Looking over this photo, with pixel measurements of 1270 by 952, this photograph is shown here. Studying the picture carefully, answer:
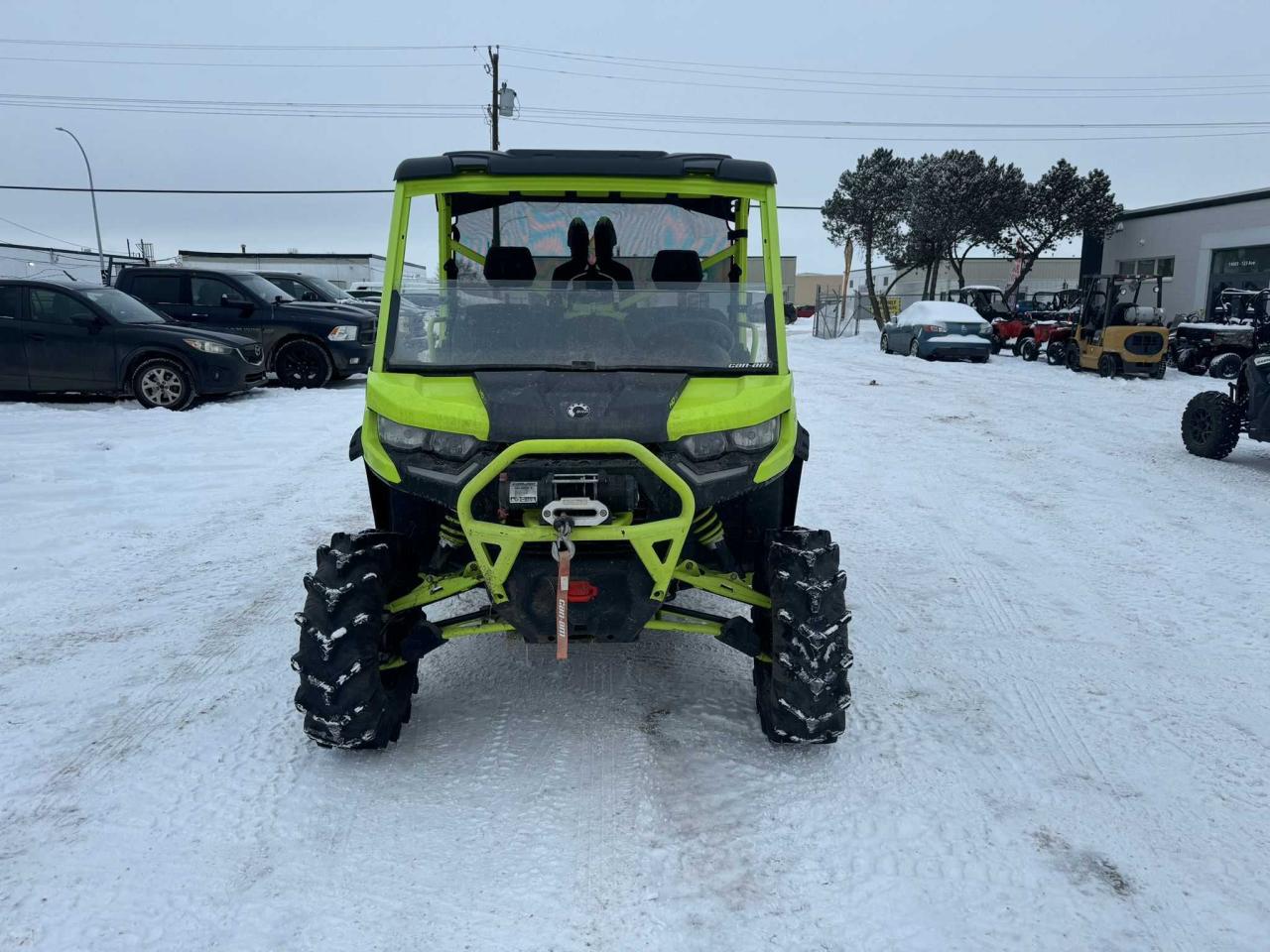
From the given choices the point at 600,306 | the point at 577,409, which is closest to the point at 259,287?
the point at 600,306

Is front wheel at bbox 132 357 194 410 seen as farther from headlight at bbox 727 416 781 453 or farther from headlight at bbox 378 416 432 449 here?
headlight at bbox 727 416 781 453

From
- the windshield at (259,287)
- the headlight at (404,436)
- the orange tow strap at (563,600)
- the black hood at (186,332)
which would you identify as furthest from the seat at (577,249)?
the windshield at (259,287)

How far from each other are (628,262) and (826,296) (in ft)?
116

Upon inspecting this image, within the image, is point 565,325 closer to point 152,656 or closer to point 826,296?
point 152,656

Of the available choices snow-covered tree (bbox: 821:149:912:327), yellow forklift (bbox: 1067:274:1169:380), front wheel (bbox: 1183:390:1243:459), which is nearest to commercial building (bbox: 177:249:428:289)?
snow-covered tree (bbox: 821:149:912:327)

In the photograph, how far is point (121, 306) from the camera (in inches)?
477

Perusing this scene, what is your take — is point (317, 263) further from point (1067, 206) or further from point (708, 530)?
point (708, 530)

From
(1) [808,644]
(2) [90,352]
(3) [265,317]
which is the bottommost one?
(1) [808,644]

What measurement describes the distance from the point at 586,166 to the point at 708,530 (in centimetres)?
151

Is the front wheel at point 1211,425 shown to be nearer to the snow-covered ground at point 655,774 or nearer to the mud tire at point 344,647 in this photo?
the snow-covered ground at point 655,774

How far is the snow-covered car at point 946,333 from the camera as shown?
21.8m

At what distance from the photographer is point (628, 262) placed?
3.96 meters

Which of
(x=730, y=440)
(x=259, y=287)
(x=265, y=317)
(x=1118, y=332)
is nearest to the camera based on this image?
(x=730, y=440)

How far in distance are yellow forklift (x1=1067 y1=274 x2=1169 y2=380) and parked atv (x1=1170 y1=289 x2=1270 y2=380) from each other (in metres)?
0.78
